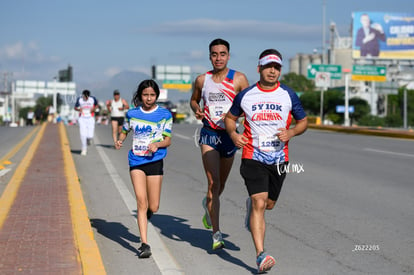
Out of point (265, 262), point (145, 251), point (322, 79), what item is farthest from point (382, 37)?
point (265, 262)

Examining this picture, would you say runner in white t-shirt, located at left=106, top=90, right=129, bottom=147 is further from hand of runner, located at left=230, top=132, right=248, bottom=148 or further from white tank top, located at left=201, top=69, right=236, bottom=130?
hand of runner, located at left=230, top=132, right=248, bottom=148

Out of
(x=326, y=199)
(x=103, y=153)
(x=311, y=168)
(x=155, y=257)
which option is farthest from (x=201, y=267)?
(x=103, y=153)

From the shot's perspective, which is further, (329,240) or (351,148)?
(351,148)

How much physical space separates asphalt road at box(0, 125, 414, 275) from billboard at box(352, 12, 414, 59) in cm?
5460

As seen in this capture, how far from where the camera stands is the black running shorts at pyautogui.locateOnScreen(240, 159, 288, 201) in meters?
6.11

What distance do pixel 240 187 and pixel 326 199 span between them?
1.88 meters

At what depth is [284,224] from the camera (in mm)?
8555

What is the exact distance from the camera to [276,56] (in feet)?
20.0

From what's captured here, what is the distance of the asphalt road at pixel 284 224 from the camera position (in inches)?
255

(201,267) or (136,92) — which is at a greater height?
(136,92)

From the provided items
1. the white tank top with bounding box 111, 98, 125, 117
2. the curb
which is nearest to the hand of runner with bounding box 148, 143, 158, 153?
the white tank top with bounding box 111, 98, 125, 117

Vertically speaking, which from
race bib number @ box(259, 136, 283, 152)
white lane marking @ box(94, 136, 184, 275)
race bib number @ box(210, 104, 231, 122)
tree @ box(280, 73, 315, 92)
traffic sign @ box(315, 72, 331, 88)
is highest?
tree @ box(280, 73, 315, 92)

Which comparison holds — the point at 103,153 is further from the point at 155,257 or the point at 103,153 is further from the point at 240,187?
the point at 155,257

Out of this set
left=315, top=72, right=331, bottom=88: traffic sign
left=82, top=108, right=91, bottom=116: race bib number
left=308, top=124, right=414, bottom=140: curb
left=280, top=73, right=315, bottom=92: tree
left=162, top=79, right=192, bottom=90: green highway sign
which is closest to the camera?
left=82, top=108, right=91, bottom=116: race bib number
